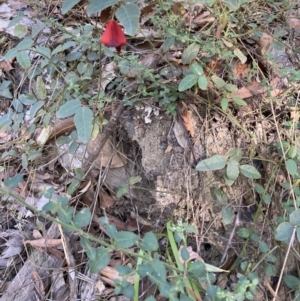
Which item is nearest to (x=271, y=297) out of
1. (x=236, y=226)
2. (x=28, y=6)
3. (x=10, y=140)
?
(x=236, y=226)

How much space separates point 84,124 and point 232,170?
1.46 feet

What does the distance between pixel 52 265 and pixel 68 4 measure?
0.87 m

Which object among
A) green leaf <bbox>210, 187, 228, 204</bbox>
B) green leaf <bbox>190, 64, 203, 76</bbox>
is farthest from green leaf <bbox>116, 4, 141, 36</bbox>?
green leaf <bbox>210, 187, 228, 204</bbox>

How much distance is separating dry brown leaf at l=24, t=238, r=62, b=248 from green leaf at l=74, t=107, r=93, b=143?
0.50m

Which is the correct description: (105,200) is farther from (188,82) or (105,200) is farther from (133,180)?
(188,82)

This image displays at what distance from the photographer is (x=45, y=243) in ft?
4.28

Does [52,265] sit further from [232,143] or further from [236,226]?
[232,143]

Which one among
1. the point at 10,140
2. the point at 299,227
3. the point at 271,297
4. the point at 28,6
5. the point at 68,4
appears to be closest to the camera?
the point at 68,4

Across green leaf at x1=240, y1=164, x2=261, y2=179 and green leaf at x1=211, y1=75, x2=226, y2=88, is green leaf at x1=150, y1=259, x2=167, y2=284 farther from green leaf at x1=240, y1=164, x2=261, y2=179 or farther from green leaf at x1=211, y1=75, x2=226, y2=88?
green leaf at x1=211, y1=75, x2=226, y2=88

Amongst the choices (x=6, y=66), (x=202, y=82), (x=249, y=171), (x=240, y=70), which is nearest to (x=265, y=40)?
(x=240, y=70)

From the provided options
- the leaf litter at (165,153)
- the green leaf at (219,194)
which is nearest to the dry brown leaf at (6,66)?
the leaf litter at (165,153)

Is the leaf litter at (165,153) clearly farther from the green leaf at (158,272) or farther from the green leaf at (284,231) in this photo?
the green leaf at (158,272)

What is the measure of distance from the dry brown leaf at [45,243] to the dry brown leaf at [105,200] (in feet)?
0.64

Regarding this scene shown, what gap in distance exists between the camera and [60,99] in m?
1.34
